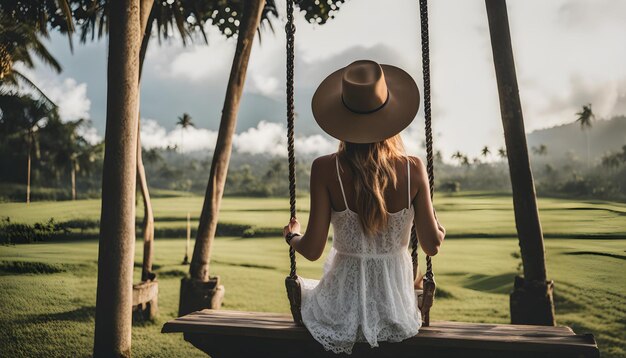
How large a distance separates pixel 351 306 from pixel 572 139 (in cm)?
8797

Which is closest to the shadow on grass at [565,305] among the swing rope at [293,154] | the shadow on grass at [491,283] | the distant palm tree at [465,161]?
the shadow on grass at [491,283]

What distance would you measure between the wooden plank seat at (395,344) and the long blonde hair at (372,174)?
0.60 metres

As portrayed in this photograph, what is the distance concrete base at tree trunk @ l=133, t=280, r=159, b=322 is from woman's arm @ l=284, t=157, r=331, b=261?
4.53 m

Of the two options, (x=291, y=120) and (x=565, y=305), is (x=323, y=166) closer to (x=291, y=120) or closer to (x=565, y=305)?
(x=291, y=120)

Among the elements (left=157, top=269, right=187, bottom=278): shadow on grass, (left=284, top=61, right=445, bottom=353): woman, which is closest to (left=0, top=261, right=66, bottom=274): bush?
(left=157, top=269, right=187, bottom=278): shadow on grass

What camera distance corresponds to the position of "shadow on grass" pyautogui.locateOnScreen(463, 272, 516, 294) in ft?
30.8

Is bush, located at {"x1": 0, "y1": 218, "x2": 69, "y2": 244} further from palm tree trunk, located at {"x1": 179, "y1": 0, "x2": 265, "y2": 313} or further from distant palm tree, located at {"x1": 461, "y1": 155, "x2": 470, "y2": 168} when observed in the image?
distant palm tree, located at {"x1": 461, "y1": 155, "x2": 470, "y2": 168}

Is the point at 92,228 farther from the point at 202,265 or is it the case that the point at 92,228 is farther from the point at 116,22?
the point at 116,22

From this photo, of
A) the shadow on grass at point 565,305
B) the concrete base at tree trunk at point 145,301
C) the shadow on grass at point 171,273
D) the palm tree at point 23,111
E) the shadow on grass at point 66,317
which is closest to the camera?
the concrete base at tree trunk at point 145,301

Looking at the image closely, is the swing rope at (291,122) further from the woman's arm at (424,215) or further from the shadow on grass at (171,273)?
the shadow on grass at (171,273)

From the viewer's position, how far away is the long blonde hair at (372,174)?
2.38m

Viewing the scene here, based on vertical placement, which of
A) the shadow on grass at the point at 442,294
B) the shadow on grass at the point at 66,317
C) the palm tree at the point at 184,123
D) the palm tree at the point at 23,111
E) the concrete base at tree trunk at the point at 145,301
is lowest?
the shadow on grass at the point at 66,317

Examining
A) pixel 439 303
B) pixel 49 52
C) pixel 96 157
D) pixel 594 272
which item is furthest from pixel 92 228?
pixel 96 157

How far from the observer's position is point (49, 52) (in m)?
13.5
